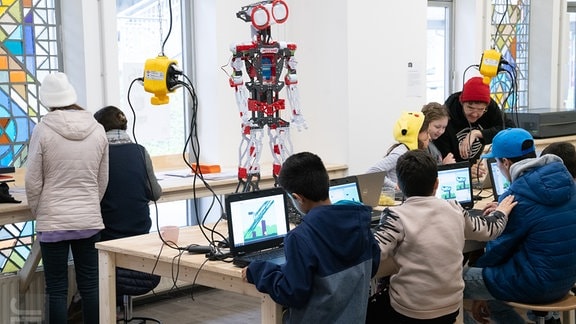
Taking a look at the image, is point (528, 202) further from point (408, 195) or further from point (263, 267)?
point (263, 267)

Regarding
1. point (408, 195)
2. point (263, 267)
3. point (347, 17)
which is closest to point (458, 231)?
point (408, 195)

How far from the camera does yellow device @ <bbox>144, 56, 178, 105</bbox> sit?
141 inches

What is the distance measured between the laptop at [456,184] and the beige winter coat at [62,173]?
183cm

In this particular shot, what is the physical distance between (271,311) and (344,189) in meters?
1.06

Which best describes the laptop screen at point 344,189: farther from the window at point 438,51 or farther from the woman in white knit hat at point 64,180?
the window at point 438,51

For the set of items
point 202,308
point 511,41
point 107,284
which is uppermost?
point 511,41

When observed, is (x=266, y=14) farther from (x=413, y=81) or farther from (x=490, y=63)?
(x=413, y=81)

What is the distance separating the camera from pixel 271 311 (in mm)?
3023

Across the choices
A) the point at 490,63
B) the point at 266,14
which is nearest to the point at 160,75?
the point at 266,14

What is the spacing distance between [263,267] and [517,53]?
636cm

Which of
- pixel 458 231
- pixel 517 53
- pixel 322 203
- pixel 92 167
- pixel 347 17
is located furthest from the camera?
pixel 517 53

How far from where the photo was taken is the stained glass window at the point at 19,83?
5031 millimetres

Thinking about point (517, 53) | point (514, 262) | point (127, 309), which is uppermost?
point (517, 53)

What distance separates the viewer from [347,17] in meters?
6.09
